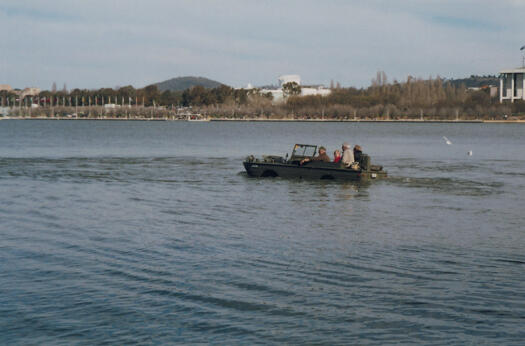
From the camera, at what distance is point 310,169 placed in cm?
3716

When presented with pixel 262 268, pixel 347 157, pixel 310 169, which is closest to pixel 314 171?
pixel 310 169

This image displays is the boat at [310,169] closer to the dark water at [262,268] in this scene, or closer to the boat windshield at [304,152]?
the boat windshield at [304,152]

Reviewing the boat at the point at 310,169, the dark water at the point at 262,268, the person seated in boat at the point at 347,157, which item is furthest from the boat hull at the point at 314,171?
the dark water at the point at 262,268

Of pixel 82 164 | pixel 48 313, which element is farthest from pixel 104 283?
pixel 82 164

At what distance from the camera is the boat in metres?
36.1

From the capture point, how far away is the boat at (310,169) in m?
36.1

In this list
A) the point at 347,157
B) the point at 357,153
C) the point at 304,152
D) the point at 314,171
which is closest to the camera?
the point at 347,157

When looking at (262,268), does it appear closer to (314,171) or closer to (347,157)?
(347,157)

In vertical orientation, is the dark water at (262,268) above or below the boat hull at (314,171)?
below

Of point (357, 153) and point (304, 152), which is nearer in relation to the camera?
point (357, 153)

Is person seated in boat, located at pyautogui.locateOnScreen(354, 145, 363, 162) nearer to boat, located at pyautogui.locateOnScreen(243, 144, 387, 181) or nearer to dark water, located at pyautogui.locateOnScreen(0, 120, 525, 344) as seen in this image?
boat, located at pyautogui.locateOnScreen(243, 144, 387, 181)

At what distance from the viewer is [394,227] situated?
23172 mm

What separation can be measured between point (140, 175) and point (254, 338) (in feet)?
109

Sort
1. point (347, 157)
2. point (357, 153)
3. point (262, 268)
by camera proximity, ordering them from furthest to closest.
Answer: point (357, 153) < point (347, 157) < point (262, 268)
